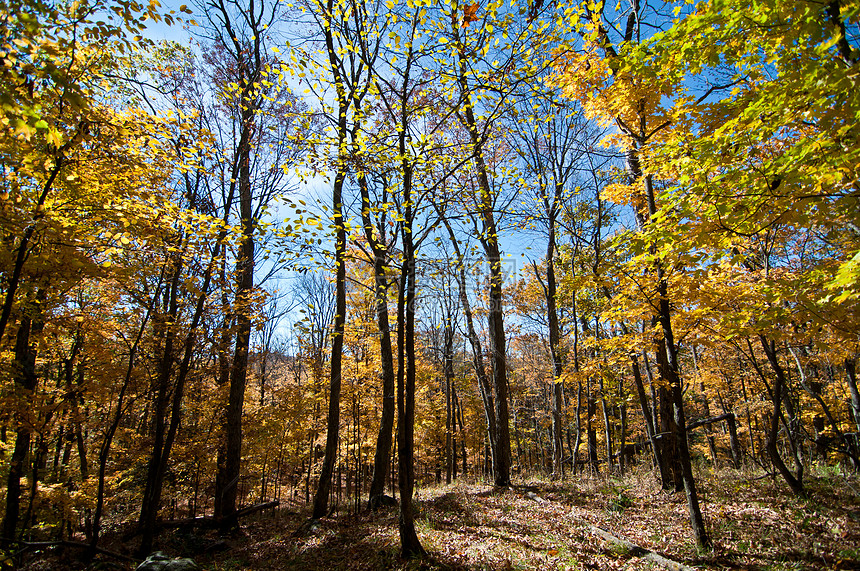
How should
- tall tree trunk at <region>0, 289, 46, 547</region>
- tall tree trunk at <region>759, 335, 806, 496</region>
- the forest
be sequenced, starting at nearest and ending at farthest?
the forest → tall tree trunk at <region>0, 289, 46, 547</region> → tall tree trunk at <region>759, 335, 806, 496</region>

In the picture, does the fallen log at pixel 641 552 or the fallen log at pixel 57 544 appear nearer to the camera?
the fallen log at pixel 57 544

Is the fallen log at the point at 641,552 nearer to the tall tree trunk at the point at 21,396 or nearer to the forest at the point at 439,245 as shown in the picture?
the forest at the point at 439,245

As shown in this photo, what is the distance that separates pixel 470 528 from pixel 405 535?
2235mm

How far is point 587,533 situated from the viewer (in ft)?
20.4

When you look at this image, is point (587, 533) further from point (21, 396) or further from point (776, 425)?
point (21, 396)

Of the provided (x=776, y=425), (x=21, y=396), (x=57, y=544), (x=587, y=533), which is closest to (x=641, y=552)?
(x=587, y=533)

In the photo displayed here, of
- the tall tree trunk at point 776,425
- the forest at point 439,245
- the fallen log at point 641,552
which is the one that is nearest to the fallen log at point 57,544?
the forest at point 439,245

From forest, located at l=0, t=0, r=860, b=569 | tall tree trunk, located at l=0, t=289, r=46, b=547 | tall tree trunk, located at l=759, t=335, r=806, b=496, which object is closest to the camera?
forest, located at l=0, t=0, r=860, b=569

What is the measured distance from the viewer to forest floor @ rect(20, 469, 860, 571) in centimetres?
503

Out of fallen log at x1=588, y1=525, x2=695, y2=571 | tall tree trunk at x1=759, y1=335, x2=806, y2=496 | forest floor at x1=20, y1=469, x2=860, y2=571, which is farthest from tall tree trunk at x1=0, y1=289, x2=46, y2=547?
tall tree trunk at x1=759, y1=335, x2=806, y2=496

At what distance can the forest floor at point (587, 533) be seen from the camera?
16.5 ft

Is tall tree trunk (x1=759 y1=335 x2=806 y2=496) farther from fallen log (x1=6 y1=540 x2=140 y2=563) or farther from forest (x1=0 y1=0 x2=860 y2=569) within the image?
fallen log (x1=6 y1=540 x2=140 y2=563)

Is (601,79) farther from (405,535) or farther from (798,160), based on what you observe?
(405,535)

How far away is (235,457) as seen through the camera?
987cm
